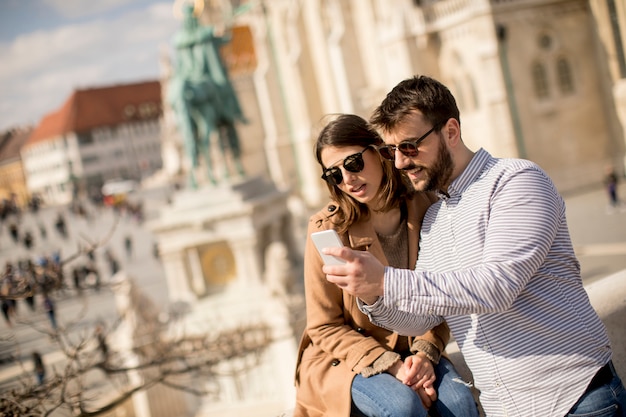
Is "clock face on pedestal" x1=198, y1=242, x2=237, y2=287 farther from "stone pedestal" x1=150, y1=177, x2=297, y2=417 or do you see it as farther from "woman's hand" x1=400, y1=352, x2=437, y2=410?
"woman's hand" x1=400, y1=352, x2=437, y2=410

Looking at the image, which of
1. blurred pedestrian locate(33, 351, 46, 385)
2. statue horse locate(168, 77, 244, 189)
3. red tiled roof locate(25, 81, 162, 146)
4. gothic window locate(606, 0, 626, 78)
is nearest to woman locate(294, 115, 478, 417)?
blurred pedestrian locate(33, 351, 46, 385)

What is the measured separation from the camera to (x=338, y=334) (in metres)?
2.94

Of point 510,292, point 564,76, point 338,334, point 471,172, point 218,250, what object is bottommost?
point 218,250

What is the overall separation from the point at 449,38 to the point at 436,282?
867 inches

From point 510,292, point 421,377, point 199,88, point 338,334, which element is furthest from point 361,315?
point 199,88

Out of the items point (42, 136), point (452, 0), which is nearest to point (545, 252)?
point (452, 0)

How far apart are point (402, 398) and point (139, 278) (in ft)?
72.6

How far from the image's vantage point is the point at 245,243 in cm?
1482

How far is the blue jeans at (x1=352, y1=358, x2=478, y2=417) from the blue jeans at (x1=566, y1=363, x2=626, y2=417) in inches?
17.2

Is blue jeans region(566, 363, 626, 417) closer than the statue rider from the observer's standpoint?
Yes

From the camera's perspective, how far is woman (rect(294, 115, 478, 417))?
280 centimetres

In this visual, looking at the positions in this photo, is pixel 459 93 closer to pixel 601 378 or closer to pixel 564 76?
pixel 564 76

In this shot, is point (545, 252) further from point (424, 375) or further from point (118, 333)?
point (118, 333)

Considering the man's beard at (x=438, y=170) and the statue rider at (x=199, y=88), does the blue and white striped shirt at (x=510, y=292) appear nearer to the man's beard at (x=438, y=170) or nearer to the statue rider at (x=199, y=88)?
the man's beard at (x=438, y=170)
